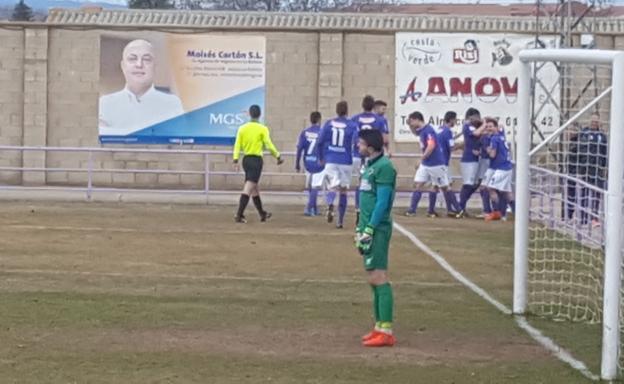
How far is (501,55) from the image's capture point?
31453mm

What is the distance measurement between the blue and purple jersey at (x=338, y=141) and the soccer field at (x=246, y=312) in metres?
1.39

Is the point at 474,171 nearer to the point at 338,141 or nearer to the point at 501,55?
the point at 338,141

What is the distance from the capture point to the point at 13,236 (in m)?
18.9

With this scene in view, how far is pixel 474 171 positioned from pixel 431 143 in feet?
3.50

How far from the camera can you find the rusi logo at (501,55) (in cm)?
3139

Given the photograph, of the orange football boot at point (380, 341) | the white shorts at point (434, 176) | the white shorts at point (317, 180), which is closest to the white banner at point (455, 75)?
the white shorts at point (434, 176)

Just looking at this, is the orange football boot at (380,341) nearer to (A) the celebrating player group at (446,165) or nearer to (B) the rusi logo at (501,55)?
(A) the celebrating player group at (446,165)

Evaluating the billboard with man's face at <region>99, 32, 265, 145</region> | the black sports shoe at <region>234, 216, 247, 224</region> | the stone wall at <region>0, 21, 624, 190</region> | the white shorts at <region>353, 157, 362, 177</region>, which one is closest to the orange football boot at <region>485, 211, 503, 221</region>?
the white shorts at <region>353, 157, 362, 177</region>

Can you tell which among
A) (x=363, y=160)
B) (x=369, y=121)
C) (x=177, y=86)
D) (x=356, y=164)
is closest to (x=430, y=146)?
(x=356, y=164)

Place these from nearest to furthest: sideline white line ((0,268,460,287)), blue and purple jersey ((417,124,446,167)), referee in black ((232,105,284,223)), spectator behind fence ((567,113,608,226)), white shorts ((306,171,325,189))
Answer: sideline white line ((0,268,460,287)), spectator behind fence ((567,113,608,226)), referee in black ((232,105,284,223)), white shorts ((306,171,325,189)), blue and purple jersey ((417,124,446,167))

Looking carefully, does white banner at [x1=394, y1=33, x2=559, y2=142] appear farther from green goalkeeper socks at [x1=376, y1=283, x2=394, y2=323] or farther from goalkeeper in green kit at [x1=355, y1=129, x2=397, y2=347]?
green goalkeeper socks at [x1=376, y1=283, x2=394, y2=323]

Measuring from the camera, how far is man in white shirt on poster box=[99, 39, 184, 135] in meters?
31.7

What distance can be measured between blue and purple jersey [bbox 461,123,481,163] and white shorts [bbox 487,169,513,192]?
707 mm

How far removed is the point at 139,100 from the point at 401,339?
70.5ft
